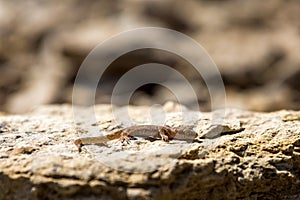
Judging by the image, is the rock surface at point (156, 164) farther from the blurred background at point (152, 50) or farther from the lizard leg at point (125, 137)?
the blurred background at point (152, 50)

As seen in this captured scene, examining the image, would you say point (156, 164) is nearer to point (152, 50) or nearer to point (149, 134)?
point (149, 134)

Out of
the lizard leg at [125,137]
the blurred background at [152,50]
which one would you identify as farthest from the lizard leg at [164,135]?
the blurred background at [152,50]

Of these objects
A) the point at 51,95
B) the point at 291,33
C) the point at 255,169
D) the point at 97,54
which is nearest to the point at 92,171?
the point at 255,169

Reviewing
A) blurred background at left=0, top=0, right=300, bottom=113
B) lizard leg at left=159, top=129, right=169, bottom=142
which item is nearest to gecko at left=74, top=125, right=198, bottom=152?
lizard leg at left=159, top=129, right=169, bottom=142

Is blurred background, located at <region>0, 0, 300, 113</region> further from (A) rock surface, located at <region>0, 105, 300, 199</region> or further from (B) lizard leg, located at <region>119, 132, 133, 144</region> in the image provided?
(B) lizard leg, located at <region>119, 132, 133, 144</region>

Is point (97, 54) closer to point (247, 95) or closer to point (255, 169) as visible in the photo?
point (247, 95)
